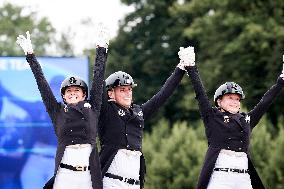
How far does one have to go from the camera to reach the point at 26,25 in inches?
2079

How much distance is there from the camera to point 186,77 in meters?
30.4

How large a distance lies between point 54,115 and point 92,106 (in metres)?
0.39

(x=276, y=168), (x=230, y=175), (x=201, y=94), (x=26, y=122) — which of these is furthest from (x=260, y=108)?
(x=276, y=168)

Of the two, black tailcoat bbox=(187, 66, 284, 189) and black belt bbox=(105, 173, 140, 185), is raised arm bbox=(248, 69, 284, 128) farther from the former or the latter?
black belt bbox=(105, 173, 140, 185)

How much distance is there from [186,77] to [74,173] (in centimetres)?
2313

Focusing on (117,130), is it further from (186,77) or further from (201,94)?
(186,77)

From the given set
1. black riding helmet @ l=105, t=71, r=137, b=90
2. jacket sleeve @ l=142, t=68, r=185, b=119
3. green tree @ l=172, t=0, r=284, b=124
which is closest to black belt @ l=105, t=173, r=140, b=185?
jacket sleeve @ l=142, t=68, r=185, b=119

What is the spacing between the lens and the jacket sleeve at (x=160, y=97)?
8.38 metres

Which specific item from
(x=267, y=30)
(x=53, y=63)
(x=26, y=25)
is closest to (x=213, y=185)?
(x=53, y=63)

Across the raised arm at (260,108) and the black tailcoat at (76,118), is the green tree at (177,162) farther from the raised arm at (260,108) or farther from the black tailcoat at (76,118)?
the black tailcoat at (76,118)

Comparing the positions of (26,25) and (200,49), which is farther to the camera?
(26,25)

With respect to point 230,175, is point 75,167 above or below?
above

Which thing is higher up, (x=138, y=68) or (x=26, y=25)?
(x=26, y=25)

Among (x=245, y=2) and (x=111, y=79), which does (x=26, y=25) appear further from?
(x=111, y=79)
